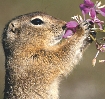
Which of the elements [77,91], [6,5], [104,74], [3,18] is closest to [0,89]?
[77,91]

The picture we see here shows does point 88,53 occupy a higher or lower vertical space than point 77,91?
higher

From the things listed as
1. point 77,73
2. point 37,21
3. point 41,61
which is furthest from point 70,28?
point 77,73

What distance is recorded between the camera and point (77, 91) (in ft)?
46.3

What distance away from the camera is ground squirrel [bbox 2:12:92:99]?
715cm

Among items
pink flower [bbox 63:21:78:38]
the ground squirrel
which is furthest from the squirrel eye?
pink flower [bbox 63:21:78:38]

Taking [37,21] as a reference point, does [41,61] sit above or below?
below

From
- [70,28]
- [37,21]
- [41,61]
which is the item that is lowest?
[41,61]

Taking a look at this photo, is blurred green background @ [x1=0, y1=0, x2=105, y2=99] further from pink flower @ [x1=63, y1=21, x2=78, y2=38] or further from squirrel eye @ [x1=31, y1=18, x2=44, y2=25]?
pink flower @ [x1=63, y1=21, x2=78, y2=38]

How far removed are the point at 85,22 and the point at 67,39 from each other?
0.69 metres

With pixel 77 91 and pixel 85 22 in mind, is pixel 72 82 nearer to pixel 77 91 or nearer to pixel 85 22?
pixel 77 91

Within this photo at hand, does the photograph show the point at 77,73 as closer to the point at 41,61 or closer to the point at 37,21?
the point at 37,21

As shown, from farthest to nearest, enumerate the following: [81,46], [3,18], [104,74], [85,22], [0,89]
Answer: [3,18] → [104,74] → [0,89] → [81,46] → [85,22]

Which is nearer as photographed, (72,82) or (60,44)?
(60,44)

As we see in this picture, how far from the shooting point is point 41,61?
721cm
